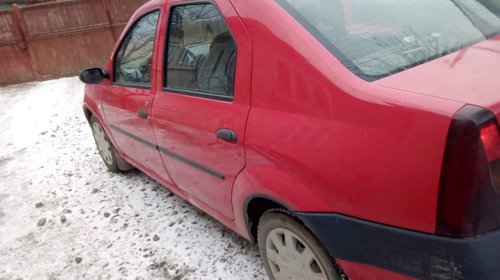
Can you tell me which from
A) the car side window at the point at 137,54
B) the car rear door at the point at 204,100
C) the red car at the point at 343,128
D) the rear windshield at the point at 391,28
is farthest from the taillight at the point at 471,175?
the car side window at the point at 137,54

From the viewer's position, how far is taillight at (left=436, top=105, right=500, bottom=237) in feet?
3.97

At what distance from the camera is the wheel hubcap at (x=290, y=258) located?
1.91 meters

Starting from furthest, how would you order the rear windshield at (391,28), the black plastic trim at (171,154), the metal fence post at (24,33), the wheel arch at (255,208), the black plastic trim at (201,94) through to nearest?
the metal fence post at (24,33), the black plastic trim at (171,154), the black plastic trim at (201,94), the wheel arch at (255,208), the rear windshield at (391,28)

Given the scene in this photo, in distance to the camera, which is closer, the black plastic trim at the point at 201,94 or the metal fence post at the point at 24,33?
the black plastic trim at the point at 201,94

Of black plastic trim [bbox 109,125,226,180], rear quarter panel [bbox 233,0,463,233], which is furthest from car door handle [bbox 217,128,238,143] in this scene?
black plastic trim [bbox 109,125,226,180]

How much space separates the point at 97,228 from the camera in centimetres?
351

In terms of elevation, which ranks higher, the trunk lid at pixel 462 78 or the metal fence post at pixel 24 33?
the trunk lid at pixel 462 78

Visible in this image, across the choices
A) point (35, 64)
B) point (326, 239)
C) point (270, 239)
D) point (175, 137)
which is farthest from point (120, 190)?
point (35, 64)

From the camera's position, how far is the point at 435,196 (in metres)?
1.28

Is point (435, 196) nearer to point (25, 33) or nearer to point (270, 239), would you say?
point (270, 239)

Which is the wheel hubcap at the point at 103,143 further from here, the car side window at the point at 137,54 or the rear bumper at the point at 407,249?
the rear bumper at the point at 407,249

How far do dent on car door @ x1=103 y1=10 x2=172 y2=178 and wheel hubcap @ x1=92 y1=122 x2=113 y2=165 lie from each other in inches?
21.1

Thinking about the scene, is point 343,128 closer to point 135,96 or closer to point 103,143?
point 135,96

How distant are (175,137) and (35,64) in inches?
403
